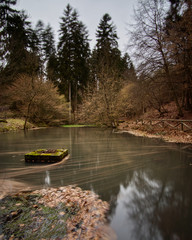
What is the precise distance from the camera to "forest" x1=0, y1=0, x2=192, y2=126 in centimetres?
1388

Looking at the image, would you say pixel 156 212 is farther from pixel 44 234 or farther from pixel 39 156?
pixel 39 156

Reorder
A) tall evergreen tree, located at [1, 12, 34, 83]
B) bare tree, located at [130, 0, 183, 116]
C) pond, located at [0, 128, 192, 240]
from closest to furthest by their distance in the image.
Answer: pond, located at [0, 128, 192, 240], bare tree, located at [130, 0, 183, 116], tall evergreen tree, located at [1, 12, 34, 83]

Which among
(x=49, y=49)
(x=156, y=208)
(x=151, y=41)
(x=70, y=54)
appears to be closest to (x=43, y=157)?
(x=156, y=208)

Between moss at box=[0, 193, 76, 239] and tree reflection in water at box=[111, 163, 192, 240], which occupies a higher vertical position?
moss at box=[0, 193, 76, 239]

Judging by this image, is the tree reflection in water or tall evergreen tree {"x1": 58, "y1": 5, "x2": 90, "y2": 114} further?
tall evergreen tree {"x1": 58, "y1": 5, "x2": 90, "y2": 114}

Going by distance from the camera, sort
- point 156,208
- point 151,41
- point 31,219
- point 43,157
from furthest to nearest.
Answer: point 151,41 → point 43,157 → point 156,208 → point 31,219

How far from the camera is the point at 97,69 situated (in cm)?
2162

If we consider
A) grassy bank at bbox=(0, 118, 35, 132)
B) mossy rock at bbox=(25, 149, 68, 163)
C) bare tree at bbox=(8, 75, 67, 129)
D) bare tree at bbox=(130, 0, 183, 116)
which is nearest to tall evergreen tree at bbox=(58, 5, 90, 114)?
bare tree at bbox=(8, 75, 67, 129)

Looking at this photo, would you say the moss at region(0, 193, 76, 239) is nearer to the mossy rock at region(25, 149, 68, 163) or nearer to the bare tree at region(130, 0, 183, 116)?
the mossy rock at region(25, 149, 68, 163)

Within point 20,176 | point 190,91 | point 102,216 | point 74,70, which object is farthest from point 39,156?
point 74,70

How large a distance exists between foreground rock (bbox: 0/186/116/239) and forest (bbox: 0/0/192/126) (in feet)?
40.2

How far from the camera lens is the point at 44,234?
2473 millimetres

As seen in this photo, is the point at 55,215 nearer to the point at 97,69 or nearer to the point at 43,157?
the point at 43,157

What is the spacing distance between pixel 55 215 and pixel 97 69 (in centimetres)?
2041
